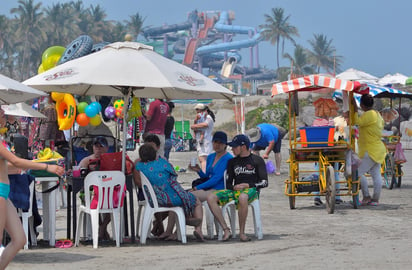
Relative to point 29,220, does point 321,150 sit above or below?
above

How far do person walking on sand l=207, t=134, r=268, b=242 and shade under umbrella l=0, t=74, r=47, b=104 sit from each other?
2305 mm

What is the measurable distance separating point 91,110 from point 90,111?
24 mm

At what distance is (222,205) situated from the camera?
32.2 ft

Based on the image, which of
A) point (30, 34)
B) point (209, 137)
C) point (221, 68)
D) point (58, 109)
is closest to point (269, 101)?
point (209, 137)

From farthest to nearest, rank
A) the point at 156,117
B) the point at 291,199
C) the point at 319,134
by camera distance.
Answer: the point at 156,117 → the point at 291,199 → the point at 319,134

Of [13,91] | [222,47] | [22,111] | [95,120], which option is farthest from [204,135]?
[222,47]

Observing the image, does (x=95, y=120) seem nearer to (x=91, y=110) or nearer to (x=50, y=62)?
(x=91, y=110)

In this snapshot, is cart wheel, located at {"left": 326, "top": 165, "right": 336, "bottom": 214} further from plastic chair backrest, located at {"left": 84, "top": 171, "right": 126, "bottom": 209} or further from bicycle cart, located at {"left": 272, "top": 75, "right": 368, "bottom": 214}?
plastic chair backrest, located at {"left": 84, "top": 171, "right": 126, "bottom": 209}

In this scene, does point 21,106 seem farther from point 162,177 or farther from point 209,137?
point 162,177

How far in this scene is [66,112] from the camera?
13922 millimetres

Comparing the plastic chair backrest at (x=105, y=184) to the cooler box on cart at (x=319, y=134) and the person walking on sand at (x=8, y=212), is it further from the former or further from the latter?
the cooler box on cart at (x=319, y=134)

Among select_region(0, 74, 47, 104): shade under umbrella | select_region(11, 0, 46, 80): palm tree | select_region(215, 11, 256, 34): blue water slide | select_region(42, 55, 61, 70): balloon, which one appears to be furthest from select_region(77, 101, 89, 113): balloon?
select_region(215, 11, 256, 34): blue water slide

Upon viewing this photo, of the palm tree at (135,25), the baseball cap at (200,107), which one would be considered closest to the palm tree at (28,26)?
the palm tree at (135,25)

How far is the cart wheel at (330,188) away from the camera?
40.4ft
